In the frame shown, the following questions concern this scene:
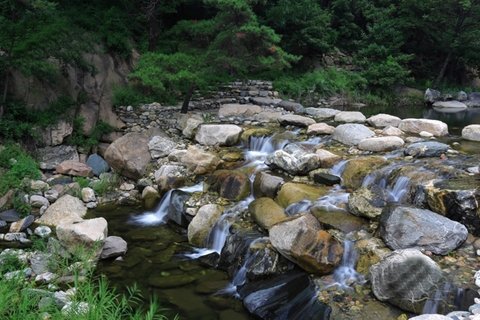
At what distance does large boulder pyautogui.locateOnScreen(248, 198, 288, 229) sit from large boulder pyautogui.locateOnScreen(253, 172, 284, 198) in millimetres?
354

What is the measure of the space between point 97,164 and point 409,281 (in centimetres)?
709

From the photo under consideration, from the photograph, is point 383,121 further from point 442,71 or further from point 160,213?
point 442,71

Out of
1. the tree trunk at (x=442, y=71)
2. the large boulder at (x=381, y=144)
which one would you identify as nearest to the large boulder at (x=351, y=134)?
the large boulder at (x=381, y=144)

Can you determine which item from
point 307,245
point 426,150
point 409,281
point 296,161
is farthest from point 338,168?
point 409,281

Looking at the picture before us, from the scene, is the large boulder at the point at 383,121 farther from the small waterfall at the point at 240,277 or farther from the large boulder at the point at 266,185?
the small waterfall at the point at 240,277

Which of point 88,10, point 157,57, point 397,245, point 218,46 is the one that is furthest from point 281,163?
point 88,10

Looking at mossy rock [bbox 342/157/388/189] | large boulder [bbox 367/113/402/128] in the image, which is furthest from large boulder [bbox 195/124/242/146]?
large boulder [bbox 367/113/402/128]

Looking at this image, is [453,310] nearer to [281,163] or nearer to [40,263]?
[281,163]

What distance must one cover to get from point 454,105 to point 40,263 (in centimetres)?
1716

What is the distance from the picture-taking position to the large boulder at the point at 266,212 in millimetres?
6076

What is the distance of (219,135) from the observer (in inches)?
371

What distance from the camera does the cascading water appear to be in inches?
294

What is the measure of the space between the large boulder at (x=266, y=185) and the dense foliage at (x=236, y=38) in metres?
3.31

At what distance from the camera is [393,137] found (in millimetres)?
8398
